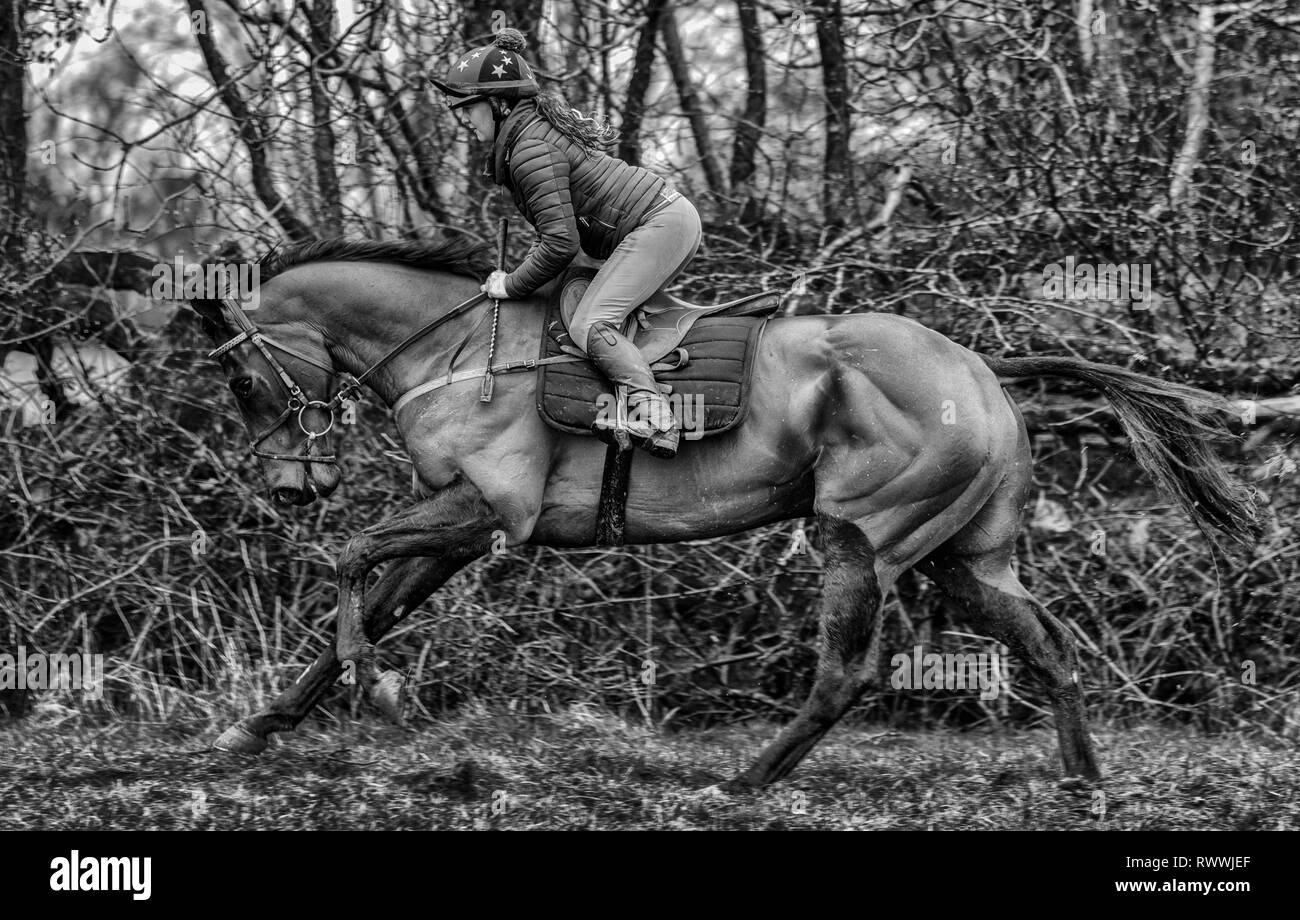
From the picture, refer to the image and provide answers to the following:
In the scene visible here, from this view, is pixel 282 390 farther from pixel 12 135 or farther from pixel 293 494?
pixel 12 135

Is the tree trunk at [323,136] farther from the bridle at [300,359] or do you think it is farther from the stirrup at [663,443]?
the stirrup at [663,443]

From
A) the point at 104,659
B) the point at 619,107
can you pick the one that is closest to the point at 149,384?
the point at 104,659

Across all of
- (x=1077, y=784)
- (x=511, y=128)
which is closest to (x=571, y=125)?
(x=511, y=128)

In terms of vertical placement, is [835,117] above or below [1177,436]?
above

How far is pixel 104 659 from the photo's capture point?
7.39 metres

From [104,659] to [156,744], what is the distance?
1.50 metres

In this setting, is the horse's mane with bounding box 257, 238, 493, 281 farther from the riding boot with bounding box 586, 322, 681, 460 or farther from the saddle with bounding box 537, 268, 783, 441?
the riding boot with bounding box 586, 322, 681, 460

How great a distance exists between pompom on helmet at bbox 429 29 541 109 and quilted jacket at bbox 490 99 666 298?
0.24 feet

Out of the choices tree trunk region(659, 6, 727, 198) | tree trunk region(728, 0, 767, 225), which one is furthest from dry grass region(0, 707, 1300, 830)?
tree trunk region(659, 6, 727, 198)

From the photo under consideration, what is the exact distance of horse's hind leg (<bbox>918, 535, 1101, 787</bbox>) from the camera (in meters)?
5.53

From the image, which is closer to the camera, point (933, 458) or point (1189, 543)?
point (933, 458)

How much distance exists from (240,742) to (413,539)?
1.17m

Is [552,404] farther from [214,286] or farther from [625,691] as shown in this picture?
[625,691]

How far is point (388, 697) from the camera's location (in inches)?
224
